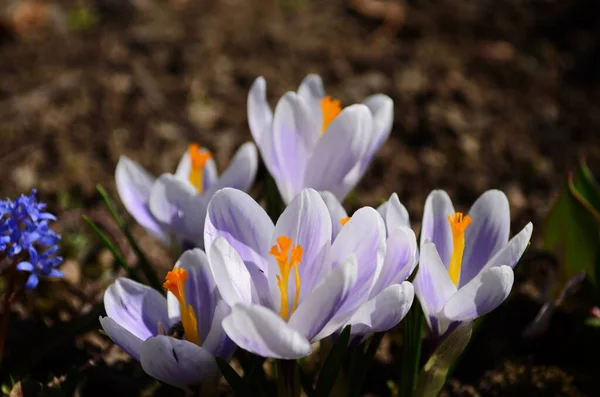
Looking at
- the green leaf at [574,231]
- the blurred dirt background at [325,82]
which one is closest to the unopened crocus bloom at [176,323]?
the blurred dirt background at [325,82]

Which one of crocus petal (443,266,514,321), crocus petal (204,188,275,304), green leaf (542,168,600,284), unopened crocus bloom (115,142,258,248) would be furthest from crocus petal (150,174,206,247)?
green leaf (542,168,600,284)

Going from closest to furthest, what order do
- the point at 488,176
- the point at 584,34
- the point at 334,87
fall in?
the point at 488,176 < the point at 334,87 < the point at 584,34

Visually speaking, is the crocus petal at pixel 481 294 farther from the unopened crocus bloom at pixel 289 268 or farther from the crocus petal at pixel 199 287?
the crocus petal at pixel 199 287

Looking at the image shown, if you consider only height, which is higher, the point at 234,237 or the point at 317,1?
the point at 234,237

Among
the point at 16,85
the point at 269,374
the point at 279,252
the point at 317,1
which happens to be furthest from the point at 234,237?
the point at 317,1

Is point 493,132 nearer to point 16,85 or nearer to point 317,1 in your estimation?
point 317,1
